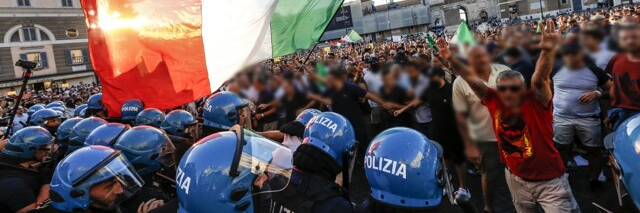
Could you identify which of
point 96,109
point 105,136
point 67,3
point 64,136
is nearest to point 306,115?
point 105,136

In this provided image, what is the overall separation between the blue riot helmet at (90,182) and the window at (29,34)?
55023 mm

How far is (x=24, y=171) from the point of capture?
4.48 m

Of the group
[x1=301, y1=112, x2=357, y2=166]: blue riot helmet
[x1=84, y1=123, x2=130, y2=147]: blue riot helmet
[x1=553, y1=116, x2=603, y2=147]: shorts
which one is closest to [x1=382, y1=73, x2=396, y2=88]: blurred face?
[x1=301, y1=112, x2=357, y2=166]: blue riot helmet

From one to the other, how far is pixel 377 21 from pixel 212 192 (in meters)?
85.4

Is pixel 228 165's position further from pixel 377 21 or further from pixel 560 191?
pixel 377 21

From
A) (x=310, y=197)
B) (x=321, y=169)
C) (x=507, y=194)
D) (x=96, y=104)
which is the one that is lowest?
A: (x=507, y=194)

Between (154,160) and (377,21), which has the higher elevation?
(377,21)

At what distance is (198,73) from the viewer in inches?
216

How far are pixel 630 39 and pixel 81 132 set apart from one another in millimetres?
6580

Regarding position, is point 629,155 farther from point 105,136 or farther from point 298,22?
point 298,22

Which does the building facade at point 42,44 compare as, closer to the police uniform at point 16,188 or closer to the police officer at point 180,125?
the police officer at point 180,125

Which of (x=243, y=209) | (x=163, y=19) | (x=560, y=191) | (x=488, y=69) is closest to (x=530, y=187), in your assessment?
(x=560, y=191)

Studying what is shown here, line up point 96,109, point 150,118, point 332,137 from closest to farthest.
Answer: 1. point 332,137
2. point 150,118
3. point 96,109

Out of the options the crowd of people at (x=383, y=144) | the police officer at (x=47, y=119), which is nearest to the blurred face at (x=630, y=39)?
the crowd of people at (x=383, y=144)
